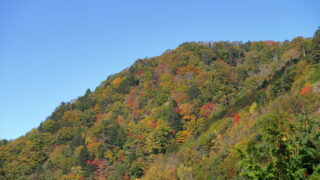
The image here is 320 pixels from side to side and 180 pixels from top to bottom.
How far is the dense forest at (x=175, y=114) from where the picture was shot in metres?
53.9

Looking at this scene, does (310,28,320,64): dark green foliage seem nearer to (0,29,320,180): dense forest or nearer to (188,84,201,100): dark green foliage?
(0,29,320,180): dense forest

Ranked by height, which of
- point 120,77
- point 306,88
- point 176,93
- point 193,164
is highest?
point 120,77

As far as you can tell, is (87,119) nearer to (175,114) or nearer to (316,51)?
(175,114)

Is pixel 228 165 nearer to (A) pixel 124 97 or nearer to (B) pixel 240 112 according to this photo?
(B) pixel 240 112

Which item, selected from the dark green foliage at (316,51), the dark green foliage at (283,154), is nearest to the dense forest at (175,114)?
the dark green foliage at (316,51)

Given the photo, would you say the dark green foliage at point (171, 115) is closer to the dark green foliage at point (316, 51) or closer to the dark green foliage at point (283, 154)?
the dark green foliage at point (316, 51)

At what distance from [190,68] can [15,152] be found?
4481cm

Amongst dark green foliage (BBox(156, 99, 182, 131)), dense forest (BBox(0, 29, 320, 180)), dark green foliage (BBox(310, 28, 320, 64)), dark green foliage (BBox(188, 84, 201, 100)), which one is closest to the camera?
dense forest (BBox(0, 29, 320, 180))

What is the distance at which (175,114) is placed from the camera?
272ft

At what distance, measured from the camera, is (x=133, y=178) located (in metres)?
67.3

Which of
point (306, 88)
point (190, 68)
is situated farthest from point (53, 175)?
point (306, 88)

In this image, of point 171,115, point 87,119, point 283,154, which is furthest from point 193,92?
point 283,154

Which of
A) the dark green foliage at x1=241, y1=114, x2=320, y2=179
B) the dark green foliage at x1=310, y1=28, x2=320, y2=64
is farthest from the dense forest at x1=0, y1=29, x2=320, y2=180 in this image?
the dark green foliage at x1=241, y1=114, x2=320, y2=179

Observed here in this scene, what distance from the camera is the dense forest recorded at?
177ft
